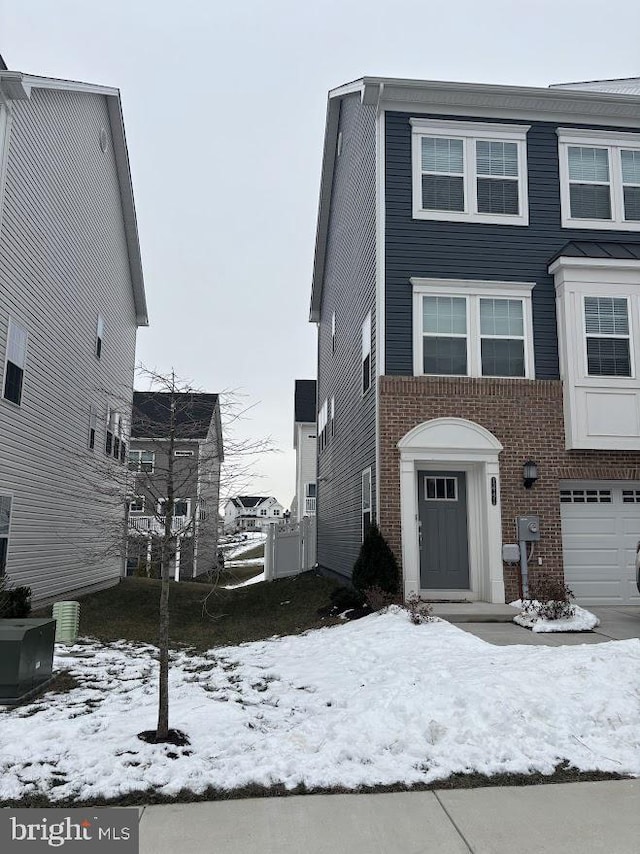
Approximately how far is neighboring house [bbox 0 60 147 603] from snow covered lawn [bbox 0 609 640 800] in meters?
3.74

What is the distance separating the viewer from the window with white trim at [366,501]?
40.9 feet

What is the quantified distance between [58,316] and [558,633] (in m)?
12.0

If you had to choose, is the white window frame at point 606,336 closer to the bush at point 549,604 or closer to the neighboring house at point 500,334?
the neighboring house at point 500,334

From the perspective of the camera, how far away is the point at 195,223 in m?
27.0

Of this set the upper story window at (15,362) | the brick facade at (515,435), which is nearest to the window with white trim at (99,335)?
the upper story window at (15,362)

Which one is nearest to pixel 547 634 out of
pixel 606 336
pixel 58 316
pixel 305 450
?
pixel 606 336

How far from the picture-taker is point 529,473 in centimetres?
1135

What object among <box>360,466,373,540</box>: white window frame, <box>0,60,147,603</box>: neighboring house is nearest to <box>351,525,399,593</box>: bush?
<box>360,466,373,540</box>: white window frame

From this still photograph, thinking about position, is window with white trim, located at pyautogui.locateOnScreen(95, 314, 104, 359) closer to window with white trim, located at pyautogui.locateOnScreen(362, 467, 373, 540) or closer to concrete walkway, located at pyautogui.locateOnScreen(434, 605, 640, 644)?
window with white trim, located at pyautogui.locateOnScreen(362, 467, 373, 540)

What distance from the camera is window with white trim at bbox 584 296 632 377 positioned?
39.1 feet

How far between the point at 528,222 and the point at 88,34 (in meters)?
11.9

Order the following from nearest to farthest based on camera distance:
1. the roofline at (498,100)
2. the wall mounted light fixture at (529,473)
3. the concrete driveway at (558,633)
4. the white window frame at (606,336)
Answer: the concrete driveway at (558,633) < the wall mounted light fixture at (529,473) < the white window frame at (606,336) < the roofline at (498,100)

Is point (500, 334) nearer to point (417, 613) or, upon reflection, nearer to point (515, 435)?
point (515, 435)

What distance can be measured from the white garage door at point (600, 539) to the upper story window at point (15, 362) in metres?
10.3
